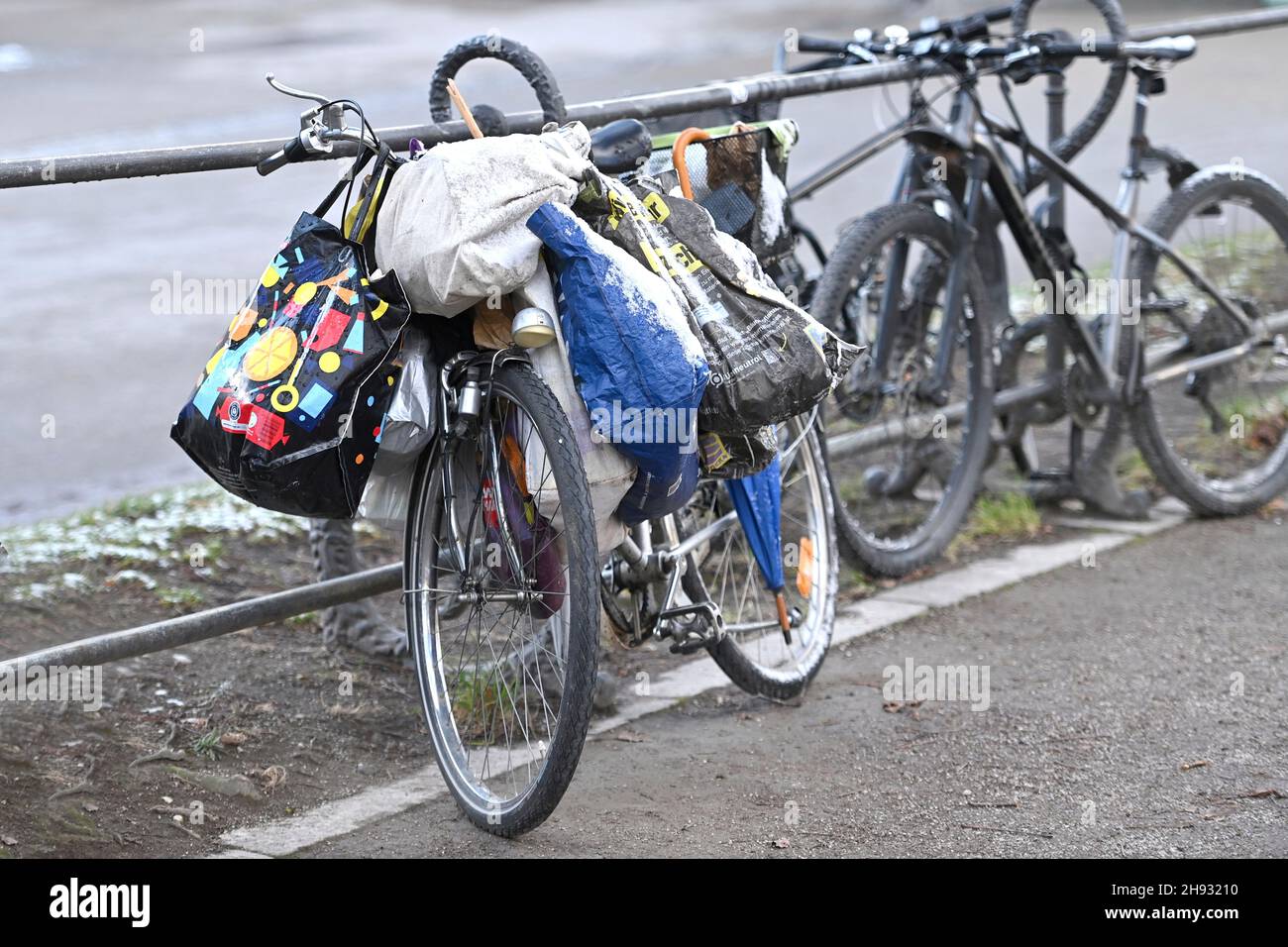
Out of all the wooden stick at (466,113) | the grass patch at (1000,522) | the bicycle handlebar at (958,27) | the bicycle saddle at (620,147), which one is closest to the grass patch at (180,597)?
the wooden stick at (466,113)

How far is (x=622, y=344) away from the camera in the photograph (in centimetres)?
327

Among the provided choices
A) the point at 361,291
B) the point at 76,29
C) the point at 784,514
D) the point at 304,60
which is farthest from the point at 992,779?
the point at 76,29

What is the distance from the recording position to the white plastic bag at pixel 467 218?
3.20 metres

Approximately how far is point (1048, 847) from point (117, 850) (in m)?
1.90

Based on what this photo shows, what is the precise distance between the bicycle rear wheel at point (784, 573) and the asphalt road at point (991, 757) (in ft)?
0.39

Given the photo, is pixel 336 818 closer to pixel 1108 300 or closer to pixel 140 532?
pixel 140 532

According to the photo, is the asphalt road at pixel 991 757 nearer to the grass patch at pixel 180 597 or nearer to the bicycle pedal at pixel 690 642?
the bicycle pedal at pixel 690 642

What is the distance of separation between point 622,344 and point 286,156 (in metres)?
0.82

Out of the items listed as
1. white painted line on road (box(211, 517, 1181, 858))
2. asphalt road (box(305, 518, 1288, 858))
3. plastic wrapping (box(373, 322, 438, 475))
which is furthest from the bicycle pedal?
plastic wrapping (box(373, 322, 438, 475))

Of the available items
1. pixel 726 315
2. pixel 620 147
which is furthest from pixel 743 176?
pixel 726 315

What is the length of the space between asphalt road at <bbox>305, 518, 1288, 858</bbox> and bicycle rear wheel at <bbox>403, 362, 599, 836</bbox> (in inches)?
6.0

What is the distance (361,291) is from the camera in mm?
3291

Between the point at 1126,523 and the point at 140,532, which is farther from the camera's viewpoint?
the point at 1126,523

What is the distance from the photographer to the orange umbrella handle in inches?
155
